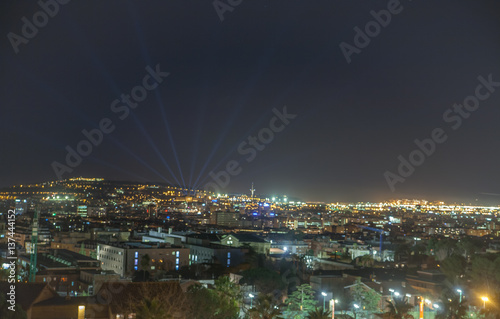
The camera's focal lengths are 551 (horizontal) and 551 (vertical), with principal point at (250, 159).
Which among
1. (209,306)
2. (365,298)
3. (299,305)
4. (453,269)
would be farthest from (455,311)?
(453,269)

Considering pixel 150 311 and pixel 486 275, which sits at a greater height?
pixel 150 311

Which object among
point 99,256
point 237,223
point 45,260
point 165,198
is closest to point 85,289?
point 45,260

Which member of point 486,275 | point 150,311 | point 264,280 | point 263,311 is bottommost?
point 264,280

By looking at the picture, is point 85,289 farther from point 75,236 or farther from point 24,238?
point 75,236

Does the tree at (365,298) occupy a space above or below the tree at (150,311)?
below

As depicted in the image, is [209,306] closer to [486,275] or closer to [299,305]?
[299,305]

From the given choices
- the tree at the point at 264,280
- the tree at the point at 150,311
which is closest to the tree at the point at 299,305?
the tree at the point at 264,280

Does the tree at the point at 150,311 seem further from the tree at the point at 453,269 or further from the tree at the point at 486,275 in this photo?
the tree at the point at 453,269

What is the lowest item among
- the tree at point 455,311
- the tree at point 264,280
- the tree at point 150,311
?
the tree at point 264,280
